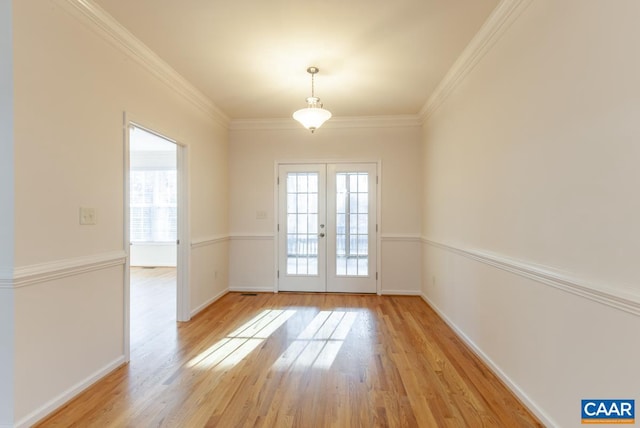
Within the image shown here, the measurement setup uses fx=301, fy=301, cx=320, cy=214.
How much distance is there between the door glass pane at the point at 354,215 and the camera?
4.92m

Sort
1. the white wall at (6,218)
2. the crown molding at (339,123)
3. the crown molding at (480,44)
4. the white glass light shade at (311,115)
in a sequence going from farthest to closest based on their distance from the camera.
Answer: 1. the crown molding at (339,123)
2. the white glass light shade at (311,115)
3. the crown molding at (480,44)
4. the white wall at (6,218)

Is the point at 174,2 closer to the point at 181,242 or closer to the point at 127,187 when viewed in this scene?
the point at 127,187

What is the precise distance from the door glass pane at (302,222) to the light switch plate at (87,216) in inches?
116

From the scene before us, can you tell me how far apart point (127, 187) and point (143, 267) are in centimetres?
554

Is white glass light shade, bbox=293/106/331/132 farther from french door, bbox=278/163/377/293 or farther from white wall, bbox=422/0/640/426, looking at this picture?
french door, bbox=278/163/377/293

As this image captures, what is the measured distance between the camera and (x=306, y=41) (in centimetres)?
271

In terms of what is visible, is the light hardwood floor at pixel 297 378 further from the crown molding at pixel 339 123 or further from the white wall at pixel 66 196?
the crown molding at pixel 339 123

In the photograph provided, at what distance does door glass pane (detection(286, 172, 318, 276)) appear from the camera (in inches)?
196

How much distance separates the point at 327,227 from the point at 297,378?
9.08ft

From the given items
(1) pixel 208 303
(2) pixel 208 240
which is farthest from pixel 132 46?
(1) pixel 208 303

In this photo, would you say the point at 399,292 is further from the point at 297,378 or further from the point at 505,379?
the point at 297,378

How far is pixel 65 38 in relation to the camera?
2092mm

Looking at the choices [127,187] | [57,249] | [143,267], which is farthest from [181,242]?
[143,267]
